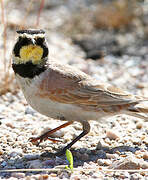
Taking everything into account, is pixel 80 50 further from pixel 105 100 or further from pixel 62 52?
pixel 105 100

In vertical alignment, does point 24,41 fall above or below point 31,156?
above

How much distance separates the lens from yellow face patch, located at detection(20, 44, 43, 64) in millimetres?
4482

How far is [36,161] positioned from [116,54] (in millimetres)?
4966

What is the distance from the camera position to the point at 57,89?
454 centimetres

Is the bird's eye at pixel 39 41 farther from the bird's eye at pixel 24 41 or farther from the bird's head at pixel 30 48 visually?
the bird's eye at pixel 24 41

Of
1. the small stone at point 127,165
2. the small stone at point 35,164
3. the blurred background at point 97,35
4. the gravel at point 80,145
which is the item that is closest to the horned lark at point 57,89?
the gravel at point 80,145

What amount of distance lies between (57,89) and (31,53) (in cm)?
47

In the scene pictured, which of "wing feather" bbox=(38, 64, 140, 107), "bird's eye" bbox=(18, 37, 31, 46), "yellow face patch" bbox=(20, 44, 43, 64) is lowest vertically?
"wing feather" bbox=(38, 64, 140, 107)

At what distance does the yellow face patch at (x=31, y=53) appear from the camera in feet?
14.7

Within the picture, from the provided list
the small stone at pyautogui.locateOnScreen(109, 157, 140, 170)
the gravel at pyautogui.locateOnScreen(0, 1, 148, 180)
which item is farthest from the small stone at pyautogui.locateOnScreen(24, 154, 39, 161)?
the small stone at pyautogui.locateOnScreen(109, 157, 140, 170)

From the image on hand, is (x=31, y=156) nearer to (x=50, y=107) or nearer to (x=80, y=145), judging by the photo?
(x=50, y=107)

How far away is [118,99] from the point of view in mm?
4750

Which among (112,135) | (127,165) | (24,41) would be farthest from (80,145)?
(24,41)

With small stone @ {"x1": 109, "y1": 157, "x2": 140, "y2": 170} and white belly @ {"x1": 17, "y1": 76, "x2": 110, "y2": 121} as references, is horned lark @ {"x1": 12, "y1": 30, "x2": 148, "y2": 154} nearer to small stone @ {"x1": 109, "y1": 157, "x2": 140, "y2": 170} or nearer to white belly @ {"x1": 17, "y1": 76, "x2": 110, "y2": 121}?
white belly @ {"x1": 17, "y1": 76, "x2": 110, "y2": 121}
